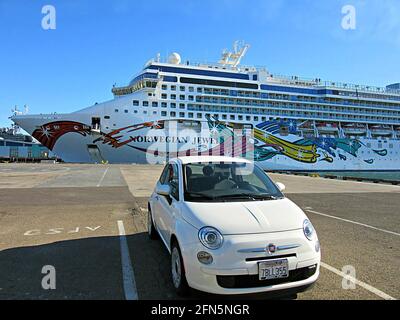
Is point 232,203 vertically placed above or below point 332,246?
above

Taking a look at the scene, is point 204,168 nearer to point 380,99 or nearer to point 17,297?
point 17,297

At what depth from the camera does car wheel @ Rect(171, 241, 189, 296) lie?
2998mm

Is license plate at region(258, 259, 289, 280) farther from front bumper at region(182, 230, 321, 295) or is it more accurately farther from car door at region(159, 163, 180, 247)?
car door at region(159, 163, 180, 247)

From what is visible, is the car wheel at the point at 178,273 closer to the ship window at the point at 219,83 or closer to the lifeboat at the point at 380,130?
the ship window at the point at 219,83

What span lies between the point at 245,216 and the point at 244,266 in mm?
556

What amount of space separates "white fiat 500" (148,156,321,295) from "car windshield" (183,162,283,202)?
21 millimetres

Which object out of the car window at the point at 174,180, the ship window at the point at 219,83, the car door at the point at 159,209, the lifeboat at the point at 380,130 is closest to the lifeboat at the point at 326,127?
the lifeboat at the point at 380,130

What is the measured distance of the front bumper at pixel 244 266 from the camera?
8.95 feet

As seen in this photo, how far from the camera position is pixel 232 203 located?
349 centimetres

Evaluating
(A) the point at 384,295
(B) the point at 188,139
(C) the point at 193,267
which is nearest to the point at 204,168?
(C) the point at 193,267

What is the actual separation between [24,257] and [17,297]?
4.74ft

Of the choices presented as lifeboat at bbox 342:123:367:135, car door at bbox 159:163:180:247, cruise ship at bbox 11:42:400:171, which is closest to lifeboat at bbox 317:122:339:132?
cruise ship at bbox 11:42:400:171

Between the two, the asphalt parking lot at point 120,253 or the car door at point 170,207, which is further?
the car door at point 170,207

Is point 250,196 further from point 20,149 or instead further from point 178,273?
point 20,149
